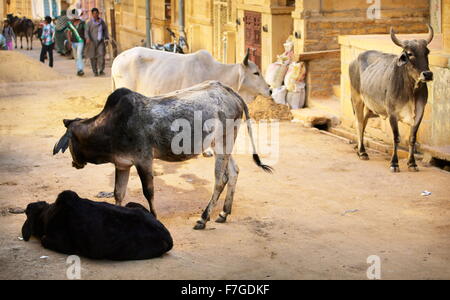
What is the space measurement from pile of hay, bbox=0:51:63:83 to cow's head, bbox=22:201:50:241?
1370cm

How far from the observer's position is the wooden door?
58.1 feet

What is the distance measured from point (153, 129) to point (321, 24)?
7761mm

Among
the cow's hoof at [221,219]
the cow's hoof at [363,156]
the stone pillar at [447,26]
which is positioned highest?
the stone pillar at [447,26]

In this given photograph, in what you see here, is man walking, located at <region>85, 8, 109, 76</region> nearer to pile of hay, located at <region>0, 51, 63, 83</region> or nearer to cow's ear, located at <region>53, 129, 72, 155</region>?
pile of hay, located at <region>0, 51, 63, 83</region>

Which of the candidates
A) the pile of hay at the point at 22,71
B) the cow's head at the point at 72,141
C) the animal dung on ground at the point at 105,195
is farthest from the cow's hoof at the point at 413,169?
the pile of hay at the point at 22,71

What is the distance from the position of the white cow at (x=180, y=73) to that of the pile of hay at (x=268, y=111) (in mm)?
2382

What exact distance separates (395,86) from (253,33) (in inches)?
274

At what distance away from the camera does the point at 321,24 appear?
51.7 ft

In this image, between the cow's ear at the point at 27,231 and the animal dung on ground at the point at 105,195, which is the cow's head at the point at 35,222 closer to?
the cow's ear at the point at 27,231

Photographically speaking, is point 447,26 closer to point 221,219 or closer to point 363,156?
point 363,156

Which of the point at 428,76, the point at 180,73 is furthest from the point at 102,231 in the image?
the point at 180,73

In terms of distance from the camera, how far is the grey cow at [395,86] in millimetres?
10945

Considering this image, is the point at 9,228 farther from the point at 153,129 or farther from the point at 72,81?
the point at 72,81
